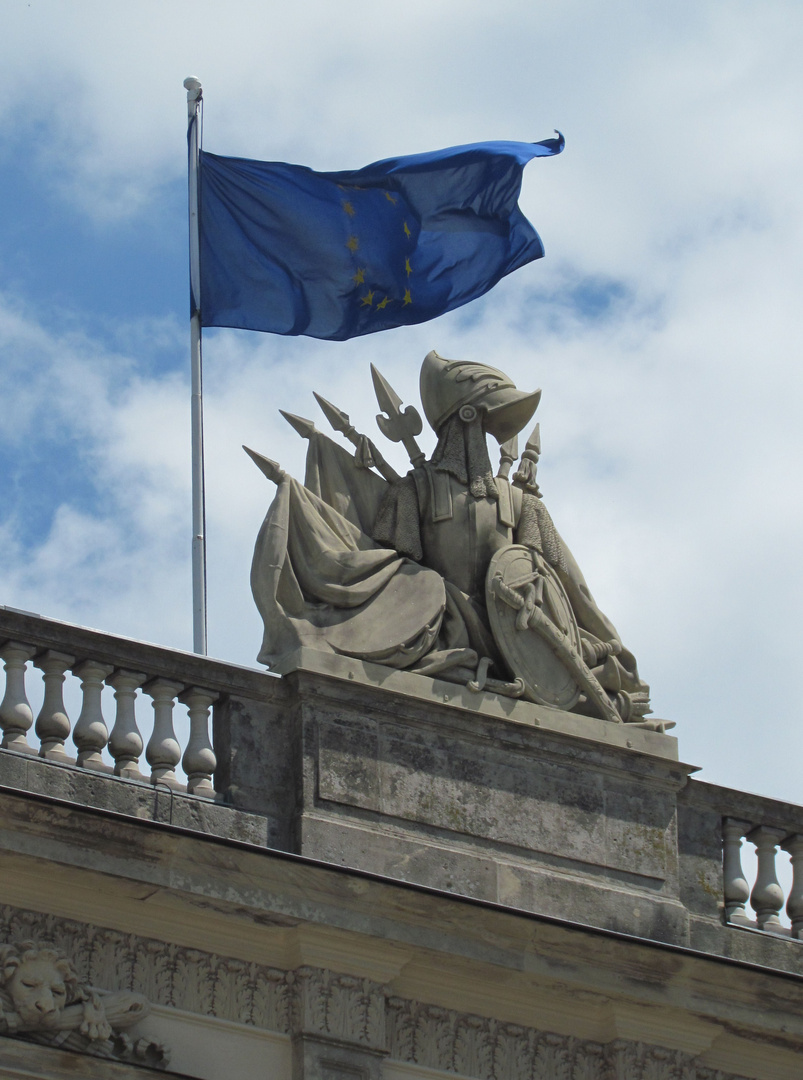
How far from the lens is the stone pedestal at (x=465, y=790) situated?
14.1m

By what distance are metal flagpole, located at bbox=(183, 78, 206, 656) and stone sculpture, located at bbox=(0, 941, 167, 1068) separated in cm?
293

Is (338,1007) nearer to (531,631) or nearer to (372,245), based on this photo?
(531,631)

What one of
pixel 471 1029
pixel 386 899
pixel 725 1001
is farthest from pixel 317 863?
pixel 725 1001

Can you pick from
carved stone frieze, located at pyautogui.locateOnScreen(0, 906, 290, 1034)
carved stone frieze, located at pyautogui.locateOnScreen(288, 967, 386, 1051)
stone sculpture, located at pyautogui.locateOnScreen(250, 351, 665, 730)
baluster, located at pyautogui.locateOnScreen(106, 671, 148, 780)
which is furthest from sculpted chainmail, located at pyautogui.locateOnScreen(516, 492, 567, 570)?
carved stone frieze, located at pyautogui.locateOnScreen(0, 906, 290, 1034)

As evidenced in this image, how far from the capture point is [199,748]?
13961 mm

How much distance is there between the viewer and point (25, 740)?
1336 centimetres

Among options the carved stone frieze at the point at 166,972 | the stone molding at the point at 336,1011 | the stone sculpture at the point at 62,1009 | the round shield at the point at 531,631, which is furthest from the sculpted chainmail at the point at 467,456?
the stone sculpture at the point at 62,1009

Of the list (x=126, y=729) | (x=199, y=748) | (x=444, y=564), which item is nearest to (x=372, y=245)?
(x=444, y=564)

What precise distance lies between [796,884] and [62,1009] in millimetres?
4889

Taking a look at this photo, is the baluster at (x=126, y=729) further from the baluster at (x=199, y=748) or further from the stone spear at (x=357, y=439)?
the stone spear at (x=357, y=439)

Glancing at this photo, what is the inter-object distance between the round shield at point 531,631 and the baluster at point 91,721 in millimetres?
2565

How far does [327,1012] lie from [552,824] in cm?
192

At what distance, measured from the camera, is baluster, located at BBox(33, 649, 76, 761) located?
1345 centimetres

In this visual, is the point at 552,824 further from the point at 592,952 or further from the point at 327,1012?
the point at 327,1012
